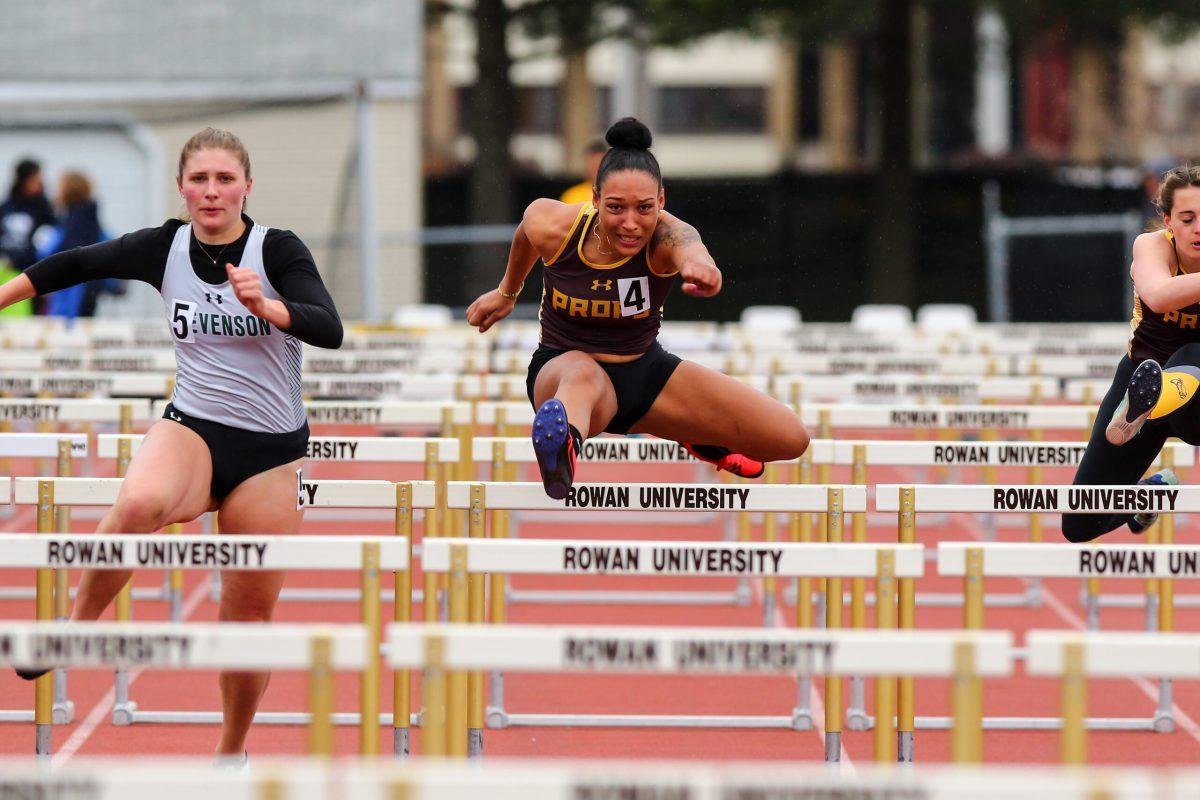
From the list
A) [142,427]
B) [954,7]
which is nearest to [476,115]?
[954,7]

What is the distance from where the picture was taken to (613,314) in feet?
18.7

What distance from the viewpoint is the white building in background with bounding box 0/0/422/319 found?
736 inches

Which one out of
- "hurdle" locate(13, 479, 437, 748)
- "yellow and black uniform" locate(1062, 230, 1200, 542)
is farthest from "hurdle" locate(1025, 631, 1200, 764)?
"yellow and black uniform" locate(1062, 230, 1200, 542)

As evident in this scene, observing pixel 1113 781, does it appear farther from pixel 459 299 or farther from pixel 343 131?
pixel 459 299

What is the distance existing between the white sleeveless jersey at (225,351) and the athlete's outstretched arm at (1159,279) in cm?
280

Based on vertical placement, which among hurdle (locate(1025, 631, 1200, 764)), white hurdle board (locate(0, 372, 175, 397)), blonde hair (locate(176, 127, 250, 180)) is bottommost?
hurdle (locate(1025, 631, 1200, 764))

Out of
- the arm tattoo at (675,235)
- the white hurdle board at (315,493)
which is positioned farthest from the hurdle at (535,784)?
the arm tattoo at (675,235)

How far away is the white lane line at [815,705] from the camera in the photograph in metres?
5.56

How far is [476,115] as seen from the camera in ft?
74.5

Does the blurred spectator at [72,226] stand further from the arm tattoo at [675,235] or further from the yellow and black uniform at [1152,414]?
the yellow and black uniform at [1152,414]

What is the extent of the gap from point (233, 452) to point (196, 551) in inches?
27.8

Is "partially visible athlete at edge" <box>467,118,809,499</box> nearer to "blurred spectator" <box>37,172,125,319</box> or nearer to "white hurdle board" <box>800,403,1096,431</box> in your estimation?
"white hurdle board" <box>800,403,1096,431</box>

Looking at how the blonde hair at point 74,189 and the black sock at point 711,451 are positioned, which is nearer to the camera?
the black sock at point 711,451

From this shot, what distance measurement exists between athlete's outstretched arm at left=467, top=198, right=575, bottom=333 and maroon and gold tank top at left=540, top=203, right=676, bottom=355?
7cm
